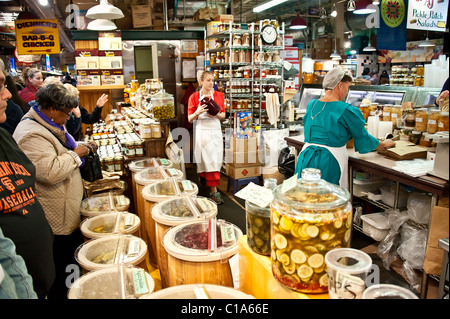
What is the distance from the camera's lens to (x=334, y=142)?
3072mm

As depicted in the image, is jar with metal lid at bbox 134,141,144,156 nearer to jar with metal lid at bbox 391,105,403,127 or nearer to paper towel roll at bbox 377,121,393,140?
paper towel roll at bbox 377,121,393,140

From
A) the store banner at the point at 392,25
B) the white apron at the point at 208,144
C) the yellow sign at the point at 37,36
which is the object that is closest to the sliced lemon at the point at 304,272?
the white apron at the point at 208,144

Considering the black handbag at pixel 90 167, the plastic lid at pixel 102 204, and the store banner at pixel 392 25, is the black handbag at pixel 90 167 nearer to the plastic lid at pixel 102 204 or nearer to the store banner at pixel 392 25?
the plastic lid at pixel 102 204

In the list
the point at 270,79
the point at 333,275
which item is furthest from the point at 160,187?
the point at 270,79

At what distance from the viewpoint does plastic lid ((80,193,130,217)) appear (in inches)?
109

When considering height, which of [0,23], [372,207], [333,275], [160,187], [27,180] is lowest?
[372,207]

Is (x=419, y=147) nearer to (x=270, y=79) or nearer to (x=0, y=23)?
(x=270, y=79)

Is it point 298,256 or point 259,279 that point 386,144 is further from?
point 298,256

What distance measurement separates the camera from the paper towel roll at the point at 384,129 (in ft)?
11.8

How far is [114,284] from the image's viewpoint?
1.71 meters

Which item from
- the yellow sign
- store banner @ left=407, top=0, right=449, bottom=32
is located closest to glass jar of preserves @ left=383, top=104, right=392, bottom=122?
store banner @ left=407, top=0, right=449, bottom=32

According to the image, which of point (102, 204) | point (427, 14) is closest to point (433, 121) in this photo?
point (102, 204)

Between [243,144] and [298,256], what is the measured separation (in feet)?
14.2
